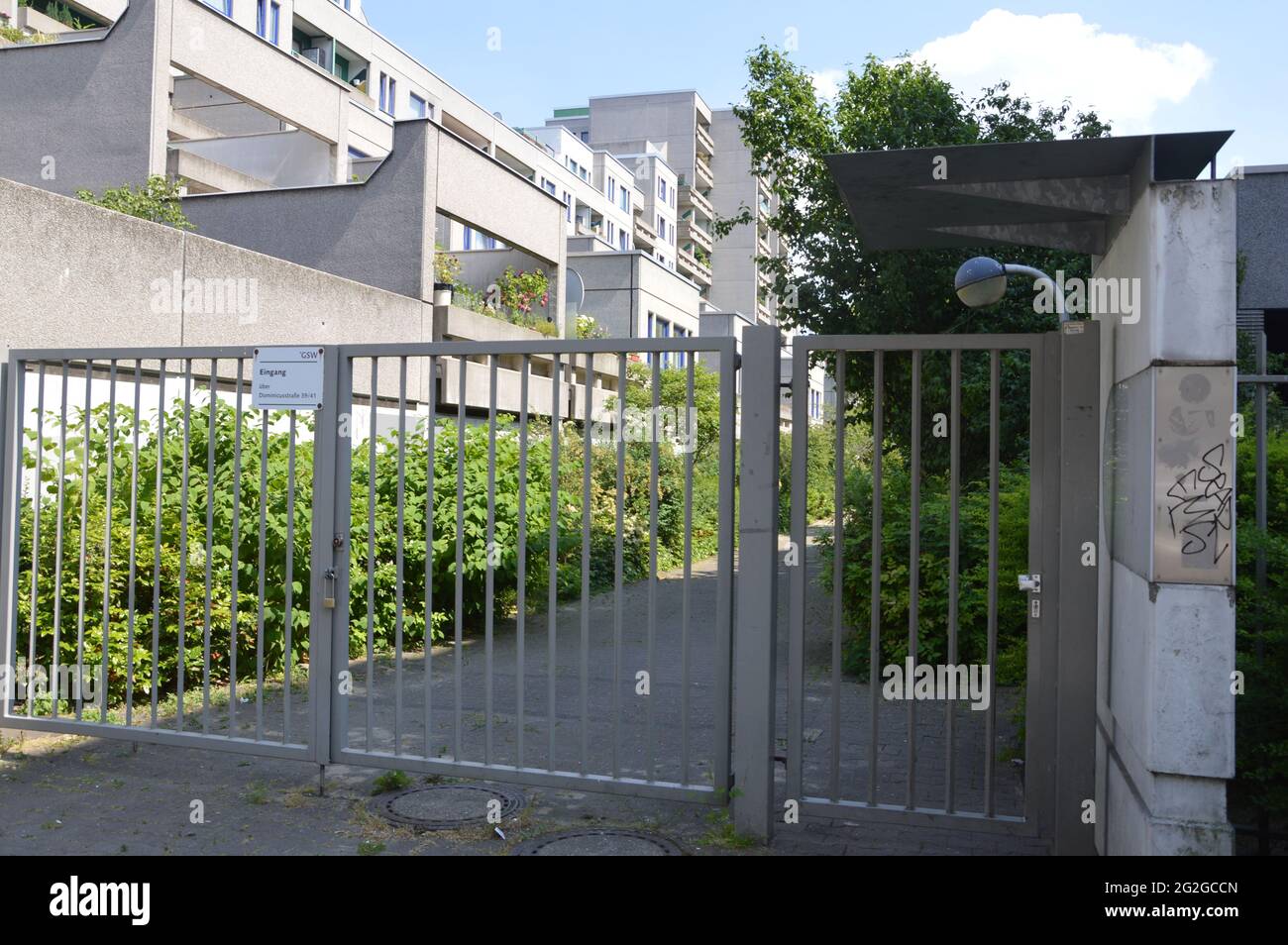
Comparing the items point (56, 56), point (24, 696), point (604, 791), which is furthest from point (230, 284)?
point (56, 56)

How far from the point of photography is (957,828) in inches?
190

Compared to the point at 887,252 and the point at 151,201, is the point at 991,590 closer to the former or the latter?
the point at 887,252

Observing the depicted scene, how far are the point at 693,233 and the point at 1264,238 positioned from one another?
200ft

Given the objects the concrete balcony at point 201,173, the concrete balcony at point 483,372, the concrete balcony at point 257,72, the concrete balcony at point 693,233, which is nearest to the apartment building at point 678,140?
the concrete balcony at point 693,233

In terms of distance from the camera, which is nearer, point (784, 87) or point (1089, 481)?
point (1089, 481)

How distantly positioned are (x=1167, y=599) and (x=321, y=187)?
2018 centimetres

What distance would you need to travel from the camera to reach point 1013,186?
4.42 meters

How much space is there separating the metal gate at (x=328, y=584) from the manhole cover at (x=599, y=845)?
0.71 ft

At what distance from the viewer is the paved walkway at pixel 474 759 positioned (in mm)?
5012

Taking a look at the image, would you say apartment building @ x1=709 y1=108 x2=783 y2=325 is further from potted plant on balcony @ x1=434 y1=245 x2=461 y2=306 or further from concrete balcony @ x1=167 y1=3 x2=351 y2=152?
potted plant on balcony @ x1=434 y1=245 x2=461 y2=306

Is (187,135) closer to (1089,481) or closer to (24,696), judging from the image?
(24,696)

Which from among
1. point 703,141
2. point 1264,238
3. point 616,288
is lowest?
point 1264,238

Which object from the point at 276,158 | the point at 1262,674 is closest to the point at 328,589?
the point at 1262,674
